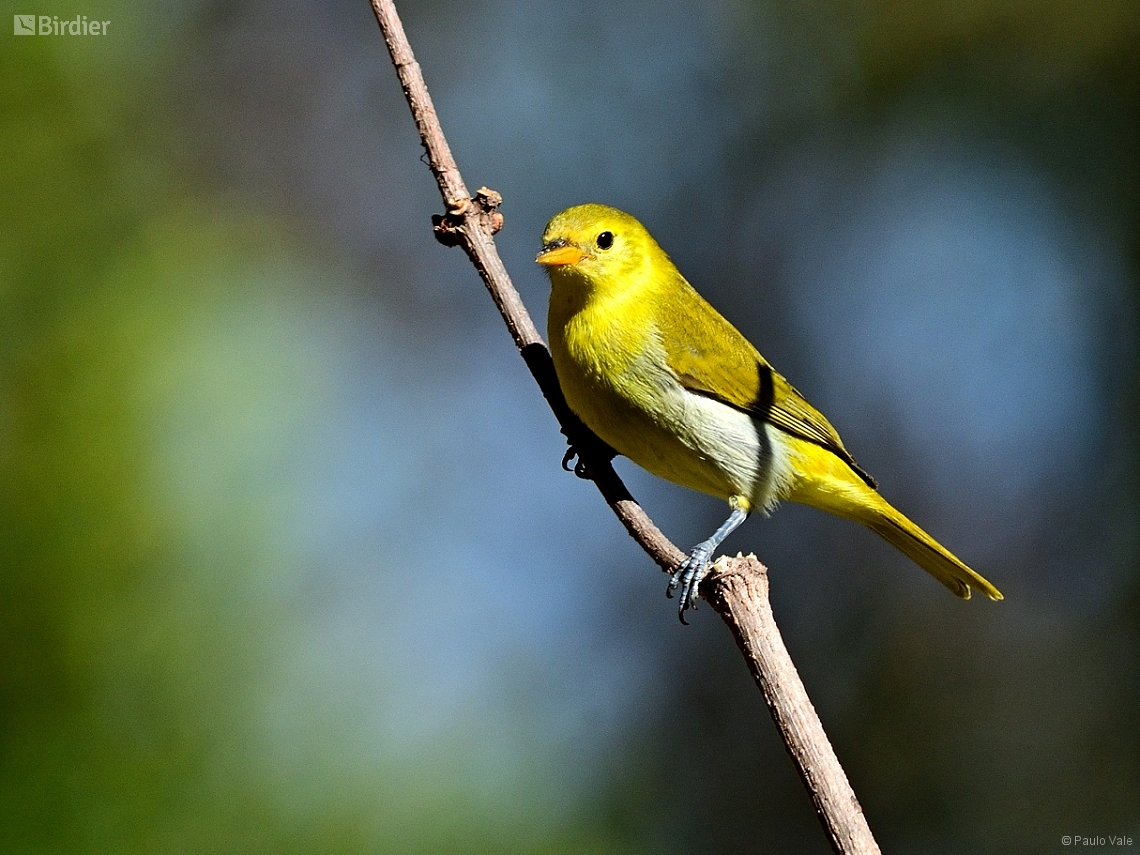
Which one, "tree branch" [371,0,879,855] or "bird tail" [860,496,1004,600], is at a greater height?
"tree branch" [371,0,879,855]

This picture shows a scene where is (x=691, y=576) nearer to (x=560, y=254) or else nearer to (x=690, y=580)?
(x=690, y=580)

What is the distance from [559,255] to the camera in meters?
3.59

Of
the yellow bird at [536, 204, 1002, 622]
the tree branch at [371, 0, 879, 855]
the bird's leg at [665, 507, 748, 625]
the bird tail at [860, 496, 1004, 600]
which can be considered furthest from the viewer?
the bird tail at [860, 496, 1004, 600]

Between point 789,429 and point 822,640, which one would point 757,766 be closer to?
point 822,640

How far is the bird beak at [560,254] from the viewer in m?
3.56

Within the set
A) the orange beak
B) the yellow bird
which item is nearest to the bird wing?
the yellow bird

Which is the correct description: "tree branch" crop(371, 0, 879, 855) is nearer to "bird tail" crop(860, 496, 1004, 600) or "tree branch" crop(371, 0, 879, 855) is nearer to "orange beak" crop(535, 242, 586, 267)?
"orange beak" crop(535, 242, 586, 267)

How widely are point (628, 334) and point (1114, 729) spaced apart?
3998 millimetres

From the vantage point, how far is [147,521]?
14.4ft

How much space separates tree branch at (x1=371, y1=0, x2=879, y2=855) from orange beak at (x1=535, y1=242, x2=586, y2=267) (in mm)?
264

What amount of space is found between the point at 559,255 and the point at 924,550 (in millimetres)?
1615

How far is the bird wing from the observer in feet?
12.2

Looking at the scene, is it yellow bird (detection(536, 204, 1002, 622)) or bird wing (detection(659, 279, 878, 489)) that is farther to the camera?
bird wing (detection(659, 279, 878, 489))

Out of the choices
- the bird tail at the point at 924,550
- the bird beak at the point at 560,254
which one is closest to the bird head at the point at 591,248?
the bird beak at the point at 560,254
